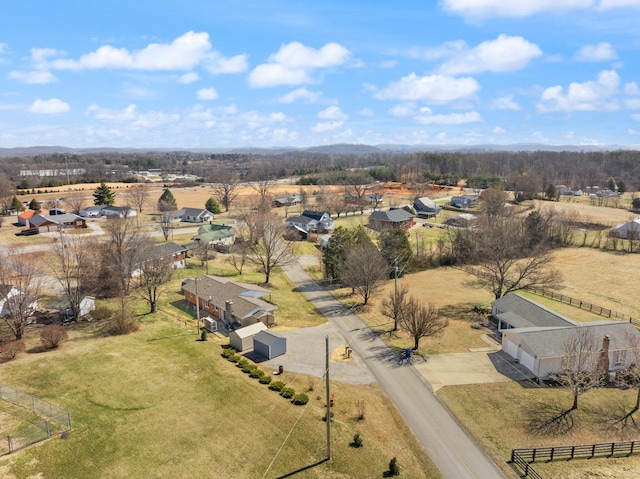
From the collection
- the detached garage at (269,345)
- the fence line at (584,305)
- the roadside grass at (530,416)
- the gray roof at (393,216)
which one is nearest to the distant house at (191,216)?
the gray roof at (393,216)

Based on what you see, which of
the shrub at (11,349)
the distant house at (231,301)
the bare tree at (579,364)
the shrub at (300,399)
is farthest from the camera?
the distant house at (231,301)

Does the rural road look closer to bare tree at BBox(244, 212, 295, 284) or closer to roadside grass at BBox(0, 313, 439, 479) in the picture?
roadside grass at BBox(0, 313, 439, 479)

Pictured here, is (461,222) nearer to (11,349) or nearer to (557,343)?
(557,343)

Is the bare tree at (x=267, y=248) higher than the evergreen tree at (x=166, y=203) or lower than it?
lower

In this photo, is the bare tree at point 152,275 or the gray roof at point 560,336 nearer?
the gray roof at point 560,336

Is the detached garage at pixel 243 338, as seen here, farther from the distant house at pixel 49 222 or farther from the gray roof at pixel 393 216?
the gray roof at pixel 393 216

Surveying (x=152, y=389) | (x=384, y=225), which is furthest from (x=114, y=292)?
(x=384, y=225)
